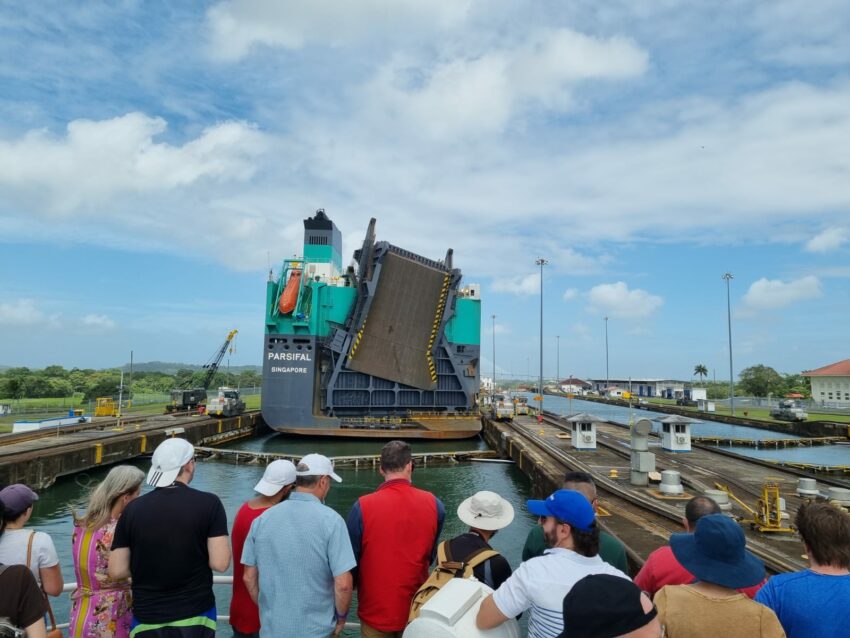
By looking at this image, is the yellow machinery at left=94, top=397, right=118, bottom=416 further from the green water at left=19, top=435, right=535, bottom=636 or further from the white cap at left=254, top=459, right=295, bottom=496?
the white cap at left=254, top=459, right=295, bottom=496

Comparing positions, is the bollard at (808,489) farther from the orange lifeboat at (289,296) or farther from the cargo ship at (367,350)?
the orange lifeboat at (289,296)

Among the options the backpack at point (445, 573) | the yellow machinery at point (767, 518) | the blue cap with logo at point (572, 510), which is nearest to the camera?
the blue cap with logo at point (572, 510)

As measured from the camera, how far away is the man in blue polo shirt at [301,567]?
9.20 ft

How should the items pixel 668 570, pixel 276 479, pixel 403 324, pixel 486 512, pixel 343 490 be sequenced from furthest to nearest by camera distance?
pixel 403 324, pixel 343 490, pixel 276 479, pixel 486 512, pixel 668 570

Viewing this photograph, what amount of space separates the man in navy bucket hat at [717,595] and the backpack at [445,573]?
0.84 meters

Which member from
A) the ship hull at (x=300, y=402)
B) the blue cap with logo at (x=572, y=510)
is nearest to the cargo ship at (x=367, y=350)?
the ship hull at (x=300, y=402)

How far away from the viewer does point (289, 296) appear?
82.2ft

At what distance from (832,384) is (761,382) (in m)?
22.3

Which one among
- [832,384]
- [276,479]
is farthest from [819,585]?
[832,384]

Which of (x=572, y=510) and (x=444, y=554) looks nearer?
(x=572, y=510)

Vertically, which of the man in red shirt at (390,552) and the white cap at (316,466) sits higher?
the white cap at (316,466)

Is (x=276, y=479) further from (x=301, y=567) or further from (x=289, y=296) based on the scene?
(x=289, y=296)

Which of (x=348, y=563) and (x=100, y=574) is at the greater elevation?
(x=348, y=563)

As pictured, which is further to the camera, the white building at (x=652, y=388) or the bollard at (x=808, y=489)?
the white building at (x=652, y=388)
